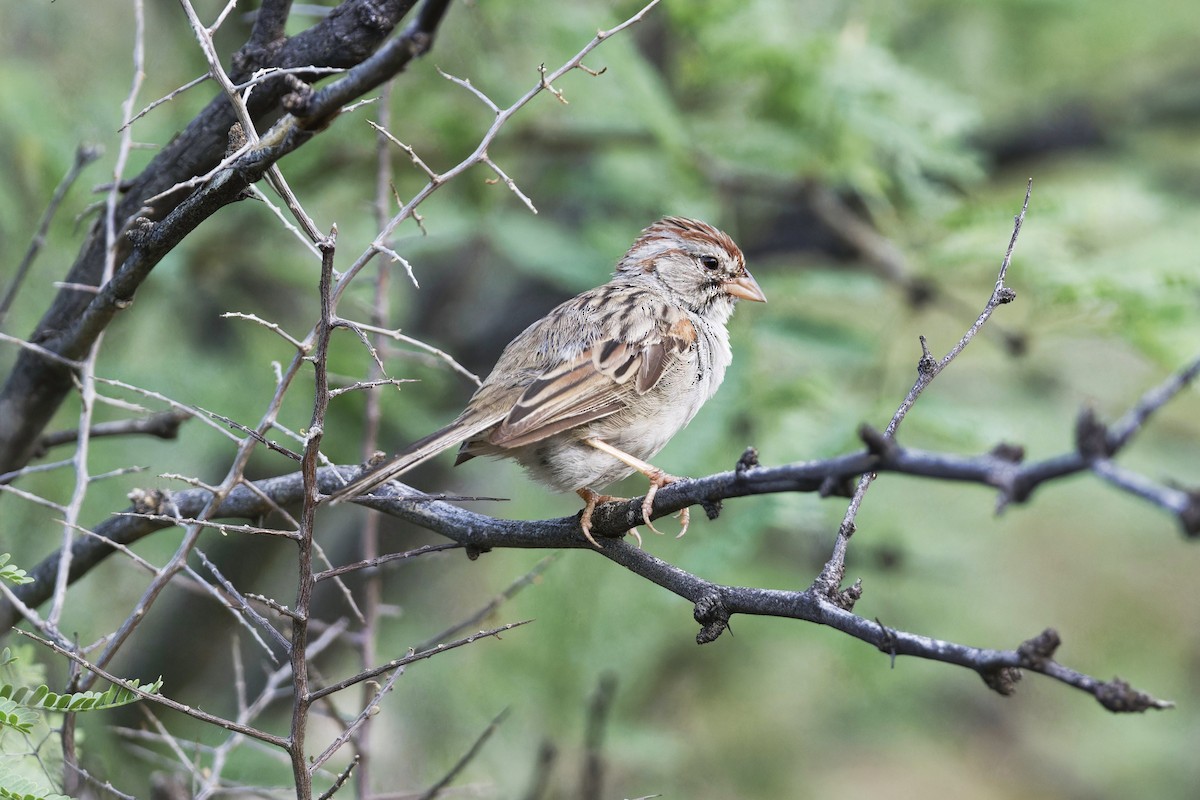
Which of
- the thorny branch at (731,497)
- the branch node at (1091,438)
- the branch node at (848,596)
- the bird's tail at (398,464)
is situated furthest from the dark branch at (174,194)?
the branch node at (1091,438)

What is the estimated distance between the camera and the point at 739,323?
583 centimetres

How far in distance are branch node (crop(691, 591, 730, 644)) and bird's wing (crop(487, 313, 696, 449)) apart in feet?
4.49

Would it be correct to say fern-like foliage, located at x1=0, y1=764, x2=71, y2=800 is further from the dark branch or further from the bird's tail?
→ the dark branch

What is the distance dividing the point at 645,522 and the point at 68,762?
1.61 metres

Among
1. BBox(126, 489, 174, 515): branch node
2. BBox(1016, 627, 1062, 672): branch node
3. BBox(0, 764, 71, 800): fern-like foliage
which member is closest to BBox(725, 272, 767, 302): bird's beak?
BBox(126, 489, 174, 515): branch node

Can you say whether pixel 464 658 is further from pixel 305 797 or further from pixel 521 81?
pixel 305 797

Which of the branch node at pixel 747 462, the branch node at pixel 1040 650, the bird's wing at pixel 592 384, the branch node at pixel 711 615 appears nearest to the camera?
the branch node at pixel 1040 650

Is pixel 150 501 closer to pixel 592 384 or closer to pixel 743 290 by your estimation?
pixel 592 384

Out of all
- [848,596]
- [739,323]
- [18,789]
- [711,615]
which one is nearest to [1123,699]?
[848,596]

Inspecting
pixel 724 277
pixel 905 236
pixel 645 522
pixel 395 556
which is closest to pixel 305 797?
pixel 395 556

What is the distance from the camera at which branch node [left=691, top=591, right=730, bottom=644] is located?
2.66 meters

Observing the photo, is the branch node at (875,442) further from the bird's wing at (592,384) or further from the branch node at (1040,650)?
the bird's wing at (592,384)

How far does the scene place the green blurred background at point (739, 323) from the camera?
18.6 ft

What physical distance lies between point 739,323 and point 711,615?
3320mm
